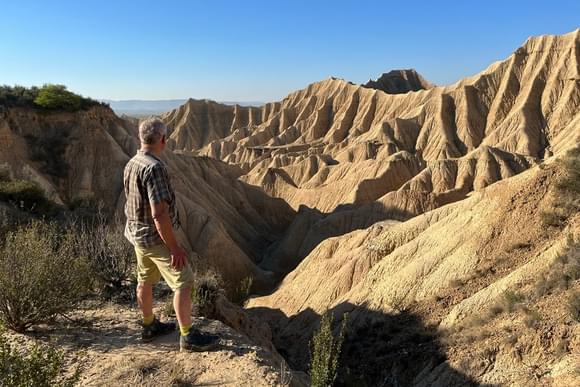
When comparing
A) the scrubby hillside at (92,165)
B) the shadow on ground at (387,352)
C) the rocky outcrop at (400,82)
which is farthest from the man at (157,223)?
the rocky outcrop at (400,82)

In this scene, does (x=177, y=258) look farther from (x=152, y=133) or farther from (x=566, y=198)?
(x=566, y=198)

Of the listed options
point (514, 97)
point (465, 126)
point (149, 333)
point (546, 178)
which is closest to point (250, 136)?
point (465, 126)

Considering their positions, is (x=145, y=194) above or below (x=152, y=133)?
below

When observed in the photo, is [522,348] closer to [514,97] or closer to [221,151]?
[514,97]

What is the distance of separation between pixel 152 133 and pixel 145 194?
0.63 metres

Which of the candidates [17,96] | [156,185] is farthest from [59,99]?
[156,185]

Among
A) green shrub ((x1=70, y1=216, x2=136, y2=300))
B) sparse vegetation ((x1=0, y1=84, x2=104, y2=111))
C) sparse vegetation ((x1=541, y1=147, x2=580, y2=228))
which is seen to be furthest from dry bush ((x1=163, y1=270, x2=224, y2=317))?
sparse vegetation ((x1=0, y1=84, x2=104, y2=111))

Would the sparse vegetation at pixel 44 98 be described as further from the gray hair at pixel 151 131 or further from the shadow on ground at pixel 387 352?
the gray hair at pixel 151 131

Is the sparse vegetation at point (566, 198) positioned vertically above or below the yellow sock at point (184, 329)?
above

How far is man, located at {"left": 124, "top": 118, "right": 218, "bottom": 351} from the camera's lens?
468cm

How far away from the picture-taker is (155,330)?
18.6ft

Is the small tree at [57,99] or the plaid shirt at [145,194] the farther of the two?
the small tree at [57,99]

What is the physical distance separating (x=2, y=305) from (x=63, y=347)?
0.86 metres

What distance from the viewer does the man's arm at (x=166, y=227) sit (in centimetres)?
463
